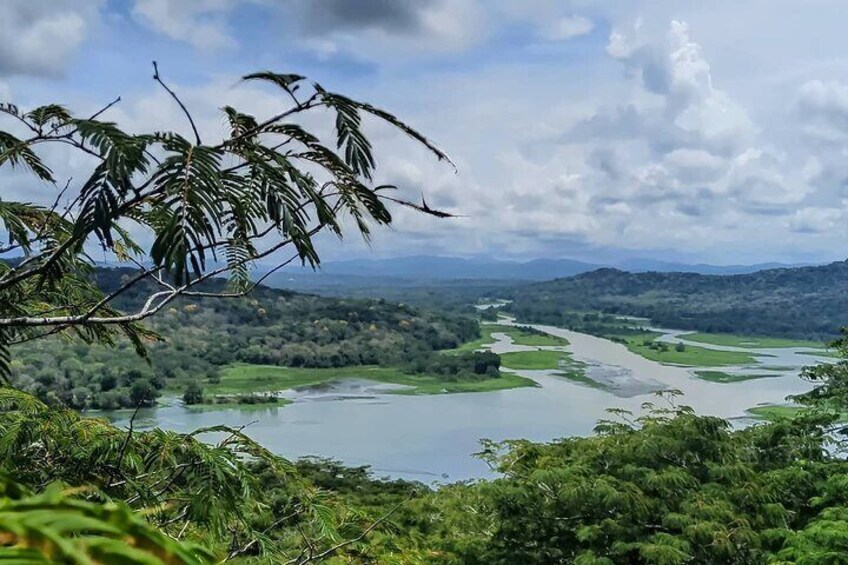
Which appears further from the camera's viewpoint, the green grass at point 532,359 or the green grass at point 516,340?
the green grass at point 516,340

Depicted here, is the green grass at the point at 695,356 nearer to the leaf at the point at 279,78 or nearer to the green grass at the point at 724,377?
the green grass at the point at 724,377

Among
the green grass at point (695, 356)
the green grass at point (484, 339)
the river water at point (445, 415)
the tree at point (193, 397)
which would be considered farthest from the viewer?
the green grass at point (484, 339)

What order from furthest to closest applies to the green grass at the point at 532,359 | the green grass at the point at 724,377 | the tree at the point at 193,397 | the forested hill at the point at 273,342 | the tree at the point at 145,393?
the green grass at the point at 532,359, the green grass at the point at 724,377, the forested hill at the point at 273,342, the tree at the point at 193,397, the tree at the point at 145,393

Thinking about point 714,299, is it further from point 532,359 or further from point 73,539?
point 73,539

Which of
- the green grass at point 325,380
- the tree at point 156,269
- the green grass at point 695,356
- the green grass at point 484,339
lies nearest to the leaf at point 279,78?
the tree at point 156,269

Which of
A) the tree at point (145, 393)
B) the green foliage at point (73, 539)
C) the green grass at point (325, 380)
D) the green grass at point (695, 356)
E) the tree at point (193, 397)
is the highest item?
the green foliage at point (73, 539)

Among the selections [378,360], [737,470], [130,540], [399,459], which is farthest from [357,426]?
[130,540]

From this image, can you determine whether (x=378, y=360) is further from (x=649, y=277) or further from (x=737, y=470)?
(x=649, y=277)
